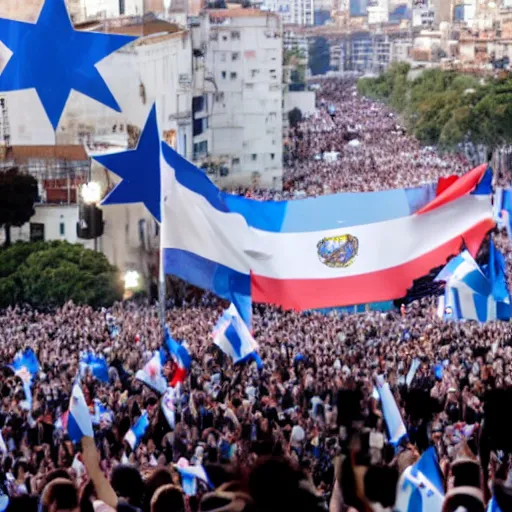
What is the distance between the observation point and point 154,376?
632 inches

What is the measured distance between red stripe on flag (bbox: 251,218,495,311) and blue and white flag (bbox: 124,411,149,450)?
4.03 feet

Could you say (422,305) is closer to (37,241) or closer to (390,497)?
(37,241)

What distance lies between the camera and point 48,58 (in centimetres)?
1466

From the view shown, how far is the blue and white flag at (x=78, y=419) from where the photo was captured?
1278 centimetres

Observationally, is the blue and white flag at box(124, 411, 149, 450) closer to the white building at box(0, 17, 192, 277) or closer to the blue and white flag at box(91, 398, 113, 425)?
the blue and white flag at box(91, 398, 113, 425)

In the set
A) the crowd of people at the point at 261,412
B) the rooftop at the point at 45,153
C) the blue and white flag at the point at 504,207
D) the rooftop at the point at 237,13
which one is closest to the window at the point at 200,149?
the rooftop at the point at 237,13

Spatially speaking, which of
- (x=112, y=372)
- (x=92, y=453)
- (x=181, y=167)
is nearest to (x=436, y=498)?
(x=92, y=453)

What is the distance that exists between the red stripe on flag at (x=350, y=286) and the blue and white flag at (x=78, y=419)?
1.92 meters

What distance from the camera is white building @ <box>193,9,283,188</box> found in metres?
63.6

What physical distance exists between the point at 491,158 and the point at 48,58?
191 feet

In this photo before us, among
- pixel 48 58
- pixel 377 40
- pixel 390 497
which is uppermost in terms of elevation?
pixel 48 58

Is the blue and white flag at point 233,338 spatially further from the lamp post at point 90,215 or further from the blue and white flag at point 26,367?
the lamp post at point 90,215

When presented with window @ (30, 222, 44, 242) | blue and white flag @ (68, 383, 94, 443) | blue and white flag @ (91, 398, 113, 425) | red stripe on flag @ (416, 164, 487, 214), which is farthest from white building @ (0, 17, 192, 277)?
blue and white flag @ (68, 383, 94, 443)

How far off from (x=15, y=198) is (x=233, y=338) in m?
19.3
